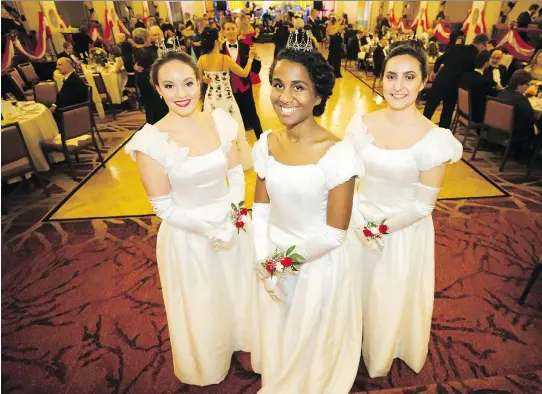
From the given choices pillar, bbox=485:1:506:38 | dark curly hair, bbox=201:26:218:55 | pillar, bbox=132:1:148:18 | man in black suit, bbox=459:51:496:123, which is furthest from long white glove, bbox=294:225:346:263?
pillar, bbox=132:1:148:18

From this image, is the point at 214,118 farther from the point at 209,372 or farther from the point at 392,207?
the point at 209,372

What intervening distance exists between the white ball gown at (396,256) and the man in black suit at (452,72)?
4218 mm

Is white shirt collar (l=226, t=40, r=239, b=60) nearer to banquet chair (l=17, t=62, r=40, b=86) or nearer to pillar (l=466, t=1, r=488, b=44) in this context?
banquet chair (l=17, t=62, r=40, b=86)

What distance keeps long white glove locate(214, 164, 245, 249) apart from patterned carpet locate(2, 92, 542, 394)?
3.04 feet

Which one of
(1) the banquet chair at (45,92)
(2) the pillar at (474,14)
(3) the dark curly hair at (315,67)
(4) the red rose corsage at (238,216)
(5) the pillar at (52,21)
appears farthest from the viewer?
Result: (5) the pillar at (52,21)

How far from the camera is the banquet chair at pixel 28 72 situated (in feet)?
25.6

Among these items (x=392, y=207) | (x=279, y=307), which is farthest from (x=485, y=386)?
(x=279, y=307)

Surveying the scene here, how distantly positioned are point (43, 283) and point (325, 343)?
Result: 249cm

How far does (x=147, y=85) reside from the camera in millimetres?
5090

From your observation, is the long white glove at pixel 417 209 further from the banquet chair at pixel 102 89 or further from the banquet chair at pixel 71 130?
the banquet chair at pixel 102 89

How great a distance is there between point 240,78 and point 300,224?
147 inches

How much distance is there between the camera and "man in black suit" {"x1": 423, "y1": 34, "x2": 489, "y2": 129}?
5.10 metres

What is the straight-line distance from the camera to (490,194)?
4.08 meters

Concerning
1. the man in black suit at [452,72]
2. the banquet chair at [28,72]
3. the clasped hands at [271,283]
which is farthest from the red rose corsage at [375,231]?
the banquet chair at [28,72]
